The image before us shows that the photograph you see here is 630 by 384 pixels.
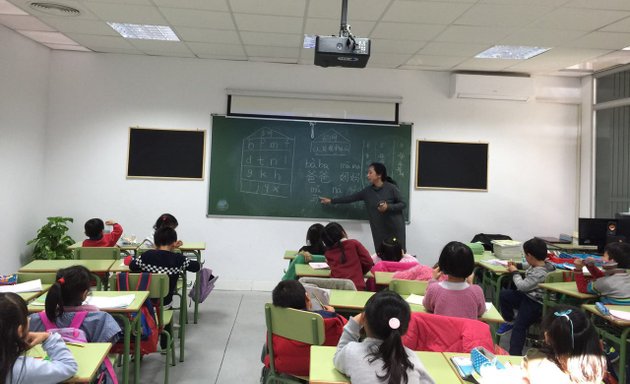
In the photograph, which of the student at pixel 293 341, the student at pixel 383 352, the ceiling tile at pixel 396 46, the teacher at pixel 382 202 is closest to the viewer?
the student at pixel 383 352

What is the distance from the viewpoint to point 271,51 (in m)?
5.39

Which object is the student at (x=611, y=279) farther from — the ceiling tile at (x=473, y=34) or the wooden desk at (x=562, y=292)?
the ceiling tile at (x=473, y=34)

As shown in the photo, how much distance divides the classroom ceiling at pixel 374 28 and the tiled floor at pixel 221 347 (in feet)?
10.0

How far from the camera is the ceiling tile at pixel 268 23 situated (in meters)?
4.17

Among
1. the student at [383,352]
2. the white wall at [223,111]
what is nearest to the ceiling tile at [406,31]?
the white wall at [223,111]

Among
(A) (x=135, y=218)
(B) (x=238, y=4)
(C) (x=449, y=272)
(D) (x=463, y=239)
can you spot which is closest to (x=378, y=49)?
(B) (x=238, y=4)

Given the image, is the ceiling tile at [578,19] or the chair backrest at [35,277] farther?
the ceiling tile at [578,19]

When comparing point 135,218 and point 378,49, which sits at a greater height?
point 378,49

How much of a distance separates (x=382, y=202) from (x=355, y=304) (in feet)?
9.07

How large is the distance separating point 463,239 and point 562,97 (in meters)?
2.44

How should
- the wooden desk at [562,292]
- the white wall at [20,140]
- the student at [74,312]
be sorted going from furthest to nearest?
1. the white wall at [20,140]
2. the wooden desk at [562,292]
3. the student at [74,312]

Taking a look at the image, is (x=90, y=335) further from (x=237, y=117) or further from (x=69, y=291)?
(x=237, y=117)

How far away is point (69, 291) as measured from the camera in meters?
2.21

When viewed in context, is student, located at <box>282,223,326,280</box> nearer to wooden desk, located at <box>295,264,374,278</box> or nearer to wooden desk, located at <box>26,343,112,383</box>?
wooden desk, located at <box>295,264,374,278</box>
